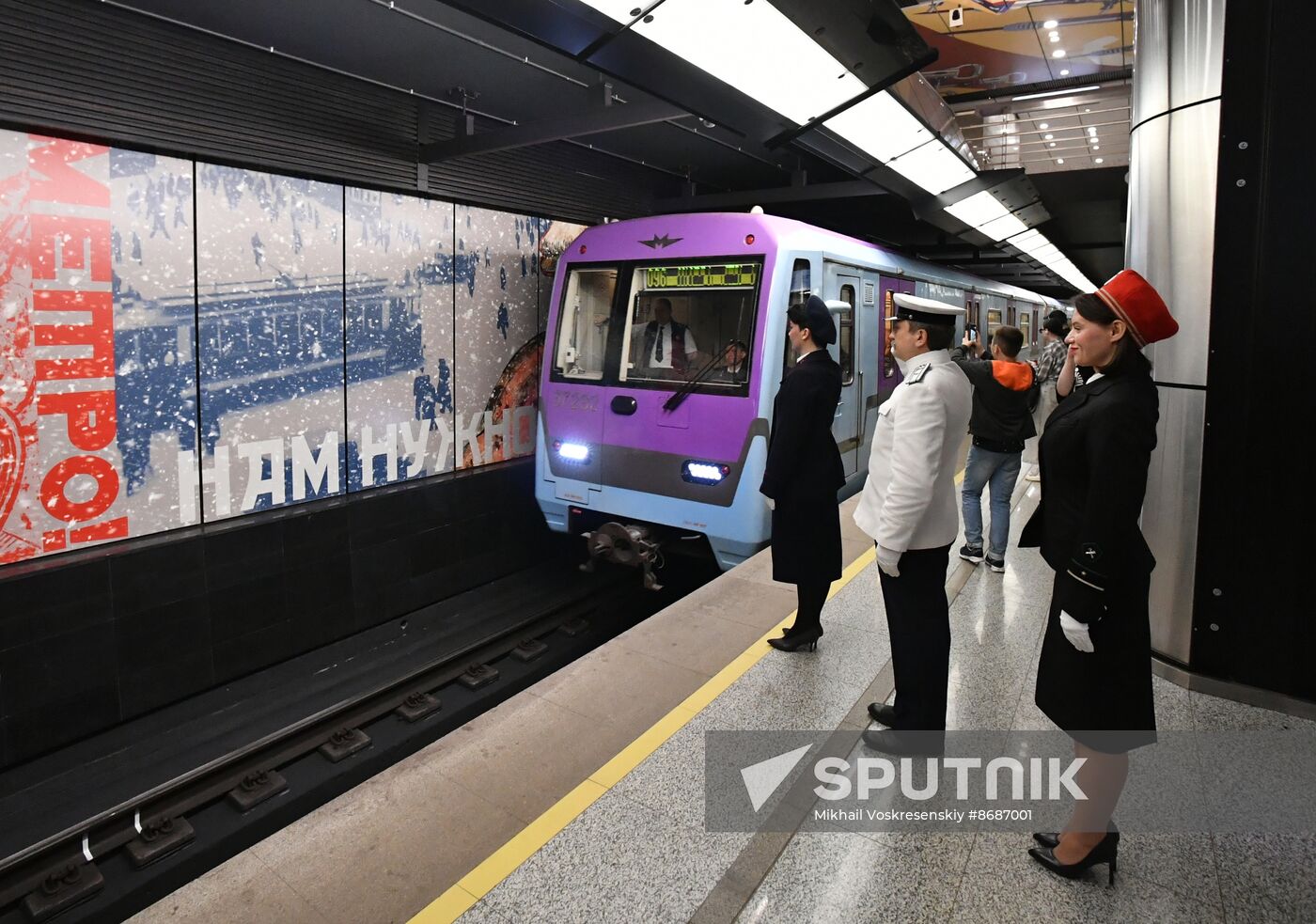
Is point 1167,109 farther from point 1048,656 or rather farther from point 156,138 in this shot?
point 156,138

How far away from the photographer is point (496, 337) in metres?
7.54

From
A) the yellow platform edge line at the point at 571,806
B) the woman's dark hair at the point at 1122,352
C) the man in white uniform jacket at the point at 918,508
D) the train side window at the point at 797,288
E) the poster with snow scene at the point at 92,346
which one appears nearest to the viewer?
the woman's dark hair at the point at 1122,352

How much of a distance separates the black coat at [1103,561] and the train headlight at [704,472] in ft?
10.8

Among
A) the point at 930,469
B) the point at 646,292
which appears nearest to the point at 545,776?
the point at 930,469

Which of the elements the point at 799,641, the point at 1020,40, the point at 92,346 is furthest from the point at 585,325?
the point at 1020,40

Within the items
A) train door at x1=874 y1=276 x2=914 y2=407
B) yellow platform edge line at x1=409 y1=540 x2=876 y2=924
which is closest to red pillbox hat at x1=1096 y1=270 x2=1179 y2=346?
yellow platform edge line at x1=409 y1=540 x2=876 y2=924

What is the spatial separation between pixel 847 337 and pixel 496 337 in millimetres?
3295

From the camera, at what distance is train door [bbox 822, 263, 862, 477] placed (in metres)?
5.91

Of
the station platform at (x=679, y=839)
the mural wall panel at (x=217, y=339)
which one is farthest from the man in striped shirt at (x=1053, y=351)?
the mural wall panel at (x=217, y=339)

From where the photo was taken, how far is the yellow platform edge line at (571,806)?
2.16 metres

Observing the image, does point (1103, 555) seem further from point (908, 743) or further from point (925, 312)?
point (908, 743)

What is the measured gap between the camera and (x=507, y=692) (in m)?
5.26

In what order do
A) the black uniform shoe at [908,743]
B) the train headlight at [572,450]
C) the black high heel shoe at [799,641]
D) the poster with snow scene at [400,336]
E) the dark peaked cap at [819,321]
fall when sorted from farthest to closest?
the poster with snow scene at [400,336] → the train headlight at [572,450] → the black high heel shoe at [799,641] → the dark peaked cap at [819,321] → the black uniform shoe at [908,743]

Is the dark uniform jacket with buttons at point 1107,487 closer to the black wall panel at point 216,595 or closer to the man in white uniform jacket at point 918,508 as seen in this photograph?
the man in white uniform jacket at point 918,508
